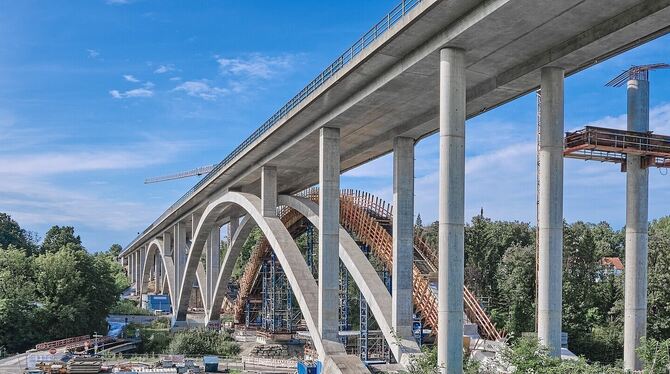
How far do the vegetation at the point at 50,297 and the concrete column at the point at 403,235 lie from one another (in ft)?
105

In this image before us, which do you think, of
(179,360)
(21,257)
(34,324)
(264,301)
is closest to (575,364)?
(179,360)

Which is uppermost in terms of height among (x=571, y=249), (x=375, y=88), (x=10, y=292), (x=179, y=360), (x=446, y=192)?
Answer: (x=375, y=88)

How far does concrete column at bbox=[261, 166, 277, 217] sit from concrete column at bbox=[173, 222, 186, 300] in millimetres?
29563

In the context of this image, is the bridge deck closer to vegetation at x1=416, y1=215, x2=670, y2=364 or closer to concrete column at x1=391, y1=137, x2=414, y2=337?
concrete column at x1=391, y1=137, x2=414, y2=337

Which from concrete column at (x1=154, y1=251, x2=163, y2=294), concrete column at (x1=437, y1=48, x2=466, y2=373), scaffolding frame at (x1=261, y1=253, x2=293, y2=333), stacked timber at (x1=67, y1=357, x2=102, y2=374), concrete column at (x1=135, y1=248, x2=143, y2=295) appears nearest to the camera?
concrete column at (x1=437, y1=48, x2=466, y2=373)

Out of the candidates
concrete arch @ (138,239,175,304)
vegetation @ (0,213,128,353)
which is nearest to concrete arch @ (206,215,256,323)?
vegetation @ (0,213,128,353)

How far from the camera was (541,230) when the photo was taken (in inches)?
764

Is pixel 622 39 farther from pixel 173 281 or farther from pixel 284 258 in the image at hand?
pixel 173 281

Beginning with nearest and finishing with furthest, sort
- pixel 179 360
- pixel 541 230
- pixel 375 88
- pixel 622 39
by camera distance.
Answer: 1. pixel 622 39
2. pixel 541 230
3. pixel 375 88
4. pixel 179 360

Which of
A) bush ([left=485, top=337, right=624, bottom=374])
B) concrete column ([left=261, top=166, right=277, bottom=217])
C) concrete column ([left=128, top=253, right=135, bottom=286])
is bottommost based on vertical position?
concrete column ([left=128, top=253, right=135, bottom=286])

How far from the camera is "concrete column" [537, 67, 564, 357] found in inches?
755

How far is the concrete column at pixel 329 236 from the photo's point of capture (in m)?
28.8

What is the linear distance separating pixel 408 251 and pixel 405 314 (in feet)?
8.96

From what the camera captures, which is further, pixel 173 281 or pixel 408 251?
pixel 173 281
